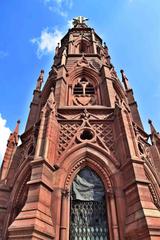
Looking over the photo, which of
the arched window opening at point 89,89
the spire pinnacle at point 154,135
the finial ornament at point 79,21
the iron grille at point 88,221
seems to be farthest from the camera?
the finial ornament at point 79,21

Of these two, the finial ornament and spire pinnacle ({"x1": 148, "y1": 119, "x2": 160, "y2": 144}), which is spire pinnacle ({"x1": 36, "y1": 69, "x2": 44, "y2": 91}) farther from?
spire pinnacle ({"x1": 148, "y1": 119, "x2": 160, "y2": 144})

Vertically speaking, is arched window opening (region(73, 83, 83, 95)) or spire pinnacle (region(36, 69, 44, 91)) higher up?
spire pinnacle (region(36, 69, 44, 91))

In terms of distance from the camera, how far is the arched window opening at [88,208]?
7.23 metres

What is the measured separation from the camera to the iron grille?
7.16 m

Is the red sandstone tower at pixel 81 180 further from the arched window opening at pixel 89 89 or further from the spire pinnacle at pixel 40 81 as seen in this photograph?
the spire pinnacle at pixel 40 81

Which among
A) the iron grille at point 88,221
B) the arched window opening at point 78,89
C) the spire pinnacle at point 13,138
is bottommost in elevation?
the iron grille at point 88,221

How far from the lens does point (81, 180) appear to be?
8.48 meters

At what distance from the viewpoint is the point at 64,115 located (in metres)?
11.0

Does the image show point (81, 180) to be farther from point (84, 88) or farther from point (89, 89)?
point (89, 89)

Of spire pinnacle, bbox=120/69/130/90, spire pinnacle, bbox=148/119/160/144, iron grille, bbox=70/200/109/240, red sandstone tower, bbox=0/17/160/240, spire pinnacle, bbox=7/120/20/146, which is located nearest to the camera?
red sandstone tower, bbox=0/17/160/240

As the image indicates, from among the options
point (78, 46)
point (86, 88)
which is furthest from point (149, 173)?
point (78, 46)

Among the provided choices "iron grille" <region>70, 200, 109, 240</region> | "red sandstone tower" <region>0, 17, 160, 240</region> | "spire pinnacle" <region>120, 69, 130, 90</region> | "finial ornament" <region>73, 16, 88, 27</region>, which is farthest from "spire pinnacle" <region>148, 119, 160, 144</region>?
"finial ornament" <region>73, 16, 88, 27</region>

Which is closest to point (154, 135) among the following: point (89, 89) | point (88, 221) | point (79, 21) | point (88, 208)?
point (89, 89)

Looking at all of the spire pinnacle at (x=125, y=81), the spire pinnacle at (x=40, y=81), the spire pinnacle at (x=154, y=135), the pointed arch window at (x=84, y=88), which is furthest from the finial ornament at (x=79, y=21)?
the spire pinnacle at (x=154, y=135)
